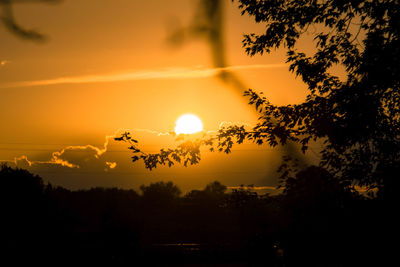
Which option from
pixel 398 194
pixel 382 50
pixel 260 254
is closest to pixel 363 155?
pixel 398 194

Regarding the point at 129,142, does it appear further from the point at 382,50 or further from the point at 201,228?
the point at 201,228

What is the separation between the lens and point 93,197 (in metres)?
111

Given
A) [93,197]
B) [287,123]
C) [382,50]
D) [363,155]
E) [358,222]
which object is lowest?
[358,222]

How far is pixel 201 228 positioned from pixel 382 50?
65.0 meters

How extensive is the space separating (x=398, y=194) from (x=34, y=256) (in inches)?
1127

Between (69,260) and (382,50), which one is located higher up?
(382,50)

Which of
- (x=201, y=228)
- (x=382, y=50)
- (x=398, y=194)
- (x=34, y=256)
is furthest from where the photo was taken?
(x=201, y=228)

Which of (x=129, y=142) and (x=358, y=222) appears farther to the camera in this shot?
(x=129, y=142)

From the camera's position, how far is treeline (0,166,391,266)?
33.4 ft

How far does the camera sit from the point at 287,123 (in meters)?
11.2

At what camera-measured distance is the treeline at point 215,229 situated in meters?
10.2

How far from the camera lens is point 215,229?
71375mm

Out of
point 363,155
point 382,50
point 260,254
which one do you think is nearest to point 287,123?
point 363,155

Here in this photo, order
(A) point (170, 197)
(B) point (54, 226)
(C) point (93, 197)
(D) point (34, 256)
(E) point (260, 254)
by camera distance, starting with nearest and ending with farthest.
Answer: (E) point (260, 254), (D) point (34, 256), (B) point (54, 226), (C) point (93, 197), (A) point (170, 197)
